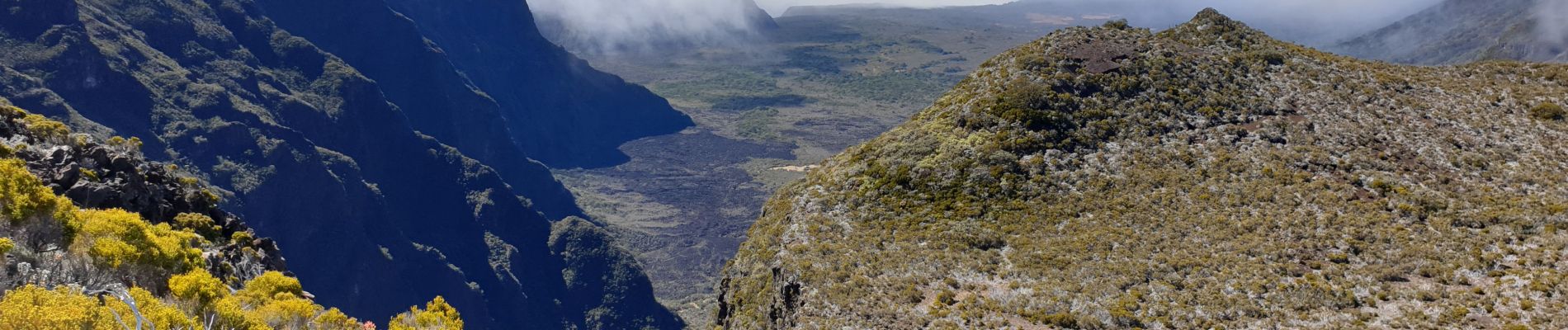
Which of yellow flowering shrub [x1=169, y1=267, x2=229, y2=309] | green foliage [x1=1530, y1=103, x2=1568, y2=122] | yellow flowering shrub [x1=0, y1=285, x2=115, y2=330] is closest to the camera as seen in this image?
yellow flowering shrub [x1=0, y1=285, x2=115, y2=330]

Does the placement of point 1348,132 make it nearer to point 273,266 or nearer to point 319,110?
point 273,266

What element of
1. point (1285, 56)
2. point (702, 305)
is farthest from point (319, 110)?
point (1285, 56)

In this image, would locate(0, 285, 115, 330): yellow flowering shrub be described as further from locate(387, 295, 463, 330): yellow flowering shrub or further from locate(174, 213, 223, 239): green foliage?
locate(174, 213, 223, 239): green foliage

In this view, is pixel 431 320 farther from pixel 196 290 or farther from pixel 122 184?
pixel 122 184

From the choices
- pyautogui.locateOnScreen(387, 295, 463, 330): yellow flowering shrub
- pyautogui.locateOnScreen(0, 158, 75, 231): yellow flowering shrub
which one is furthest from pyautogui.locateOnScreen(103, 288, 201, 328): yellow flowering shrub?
pyautogui.locateOnScreen(0, 158, 75, 231): yellow flowering shrub

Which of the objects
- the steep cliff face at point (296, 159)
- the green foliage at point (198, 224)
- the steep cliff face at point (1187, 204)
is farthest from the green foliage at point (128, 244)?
the steep cliff face at point (296, 159)
